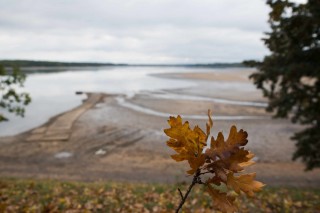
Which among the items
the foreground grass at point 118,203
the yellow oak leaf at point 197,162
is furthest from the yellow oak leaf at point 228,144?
the foreground grass at point 118,203

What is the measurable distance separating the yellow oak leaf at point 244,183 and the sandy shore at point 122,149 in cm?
1187

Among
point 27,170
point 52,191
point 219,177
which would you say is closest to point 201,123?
point 27,170

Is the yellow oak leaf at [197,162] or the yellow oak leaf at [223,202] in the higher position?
the yellow oak leaf at [197,162]

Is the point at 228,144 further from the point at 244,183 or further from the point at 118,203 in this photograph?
the point at 118,203

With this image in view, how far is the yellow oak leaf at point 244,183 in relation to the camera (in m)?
1.08

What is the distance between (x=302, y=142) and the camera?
30.6 ft

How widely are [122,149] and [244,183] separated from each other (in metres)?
18.3

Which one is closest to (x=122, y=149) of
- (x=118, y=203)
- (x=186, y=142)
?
(x=118, y=203)

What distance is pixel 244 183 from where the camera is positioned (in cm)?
110

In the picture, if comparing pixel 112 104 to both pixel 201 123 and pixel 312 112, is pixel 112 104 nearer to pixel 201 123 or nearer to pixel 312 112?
pixel 201 123

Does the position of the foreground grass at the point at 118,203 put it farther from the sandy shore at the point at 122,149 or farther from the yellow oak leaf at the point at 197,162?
the sandy shore at the point at 122,149

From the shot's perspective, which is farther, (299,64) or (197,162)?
(299,64)

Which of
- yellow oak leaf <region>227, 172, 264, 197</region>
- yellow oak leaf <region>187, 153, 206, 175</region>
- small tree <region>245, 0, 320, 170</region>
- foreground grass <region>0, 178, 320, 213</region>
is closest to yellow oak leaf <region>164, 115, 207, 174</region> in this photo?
yellow oak leaf <region>187, 153, 206, 175</region>

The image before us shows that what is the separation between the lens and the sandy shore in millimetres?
15070
